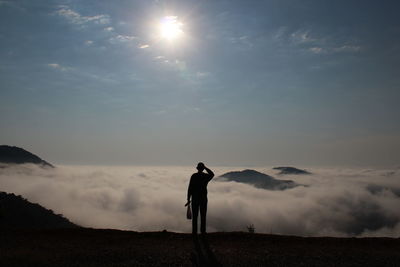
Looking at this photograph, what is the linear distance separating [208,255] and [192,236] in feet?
7.89

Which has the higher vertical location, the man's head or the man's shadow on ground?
the man's head

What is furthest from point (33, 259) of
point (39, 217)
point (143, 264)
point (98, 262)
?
point (39, 217)

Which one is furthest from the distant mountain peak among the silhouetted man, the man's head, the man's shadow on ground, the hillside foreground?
the man's head

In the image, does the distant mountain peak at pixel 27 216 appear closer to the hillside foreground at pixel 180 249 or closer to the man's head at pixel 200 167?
the hillside foreground at pixel 180 249

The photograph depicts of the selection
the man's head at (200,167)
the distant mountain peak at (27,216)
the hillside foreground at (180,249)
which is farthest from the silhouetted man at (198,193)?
the distant mountain peak at (27,216)

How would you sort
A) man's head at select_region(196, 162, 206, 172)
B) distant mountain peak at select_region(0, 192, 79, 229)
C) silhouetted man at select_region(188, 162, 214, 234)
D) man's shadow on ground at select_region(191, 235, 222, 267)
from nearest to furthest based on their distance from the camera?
1. man's shadow on ground at select_region(191, 235, 222, 267)
2. silhouetted man at select_region(188, 162, 214, 234)
3. man's head at select_region(196, 162, 206, 172)
4. distant mountain peak at select_region(0, 192, 79, 229)

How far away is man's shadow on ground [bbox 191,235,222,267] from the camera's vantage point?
11.4 metres

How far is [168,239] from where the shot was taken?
1480 centimetres

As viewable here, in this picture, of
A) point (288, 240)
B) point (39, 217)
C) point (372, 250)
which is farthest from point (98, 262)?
point (39, 217)

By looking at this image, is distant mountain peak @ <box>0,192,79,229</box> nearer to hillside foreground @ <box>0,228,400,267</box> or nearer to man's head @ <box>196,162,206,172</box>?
hillside foreground @ <box>0,228,400,267</box>

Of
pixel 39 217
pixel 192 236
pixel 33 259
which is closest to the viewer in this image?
pixel 33 259

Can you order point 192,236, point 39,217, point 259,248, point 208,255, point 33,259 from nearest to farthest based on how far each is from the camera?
point 33,259 → point 208,255 → point 259,248 → point 192,236 → point 39,217

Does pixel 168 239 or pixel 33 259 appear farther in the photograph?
pixel 168 239

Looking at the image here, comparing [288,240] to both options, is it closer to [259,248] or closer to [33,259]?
[259,248]
